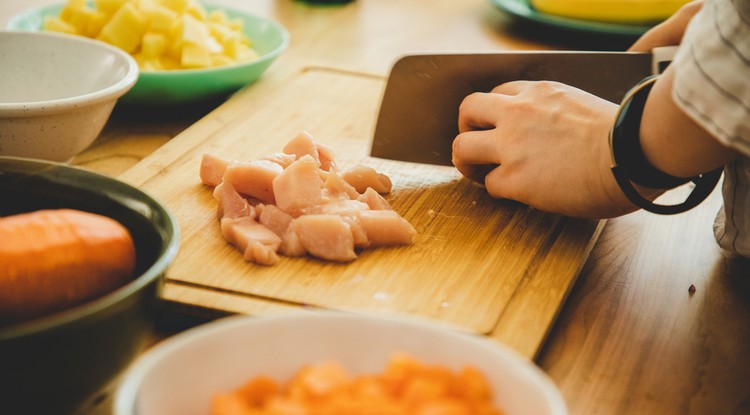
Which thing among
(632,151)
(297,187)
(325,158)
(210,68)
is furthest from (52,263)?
(210,68)

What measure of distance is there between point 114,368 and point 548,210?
0.78 metres

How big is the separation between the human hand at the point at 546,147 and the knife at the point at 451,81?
0.07 meters

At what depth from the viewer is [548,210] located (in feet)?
4.62

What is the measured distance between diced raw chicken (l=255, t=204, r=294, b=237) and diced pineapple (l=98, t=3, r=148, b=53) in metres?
0.74

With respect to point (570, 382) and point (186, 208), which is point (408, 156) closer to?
point (186, 208)

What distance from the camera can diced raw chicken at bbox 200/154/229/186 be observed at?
1522 mm

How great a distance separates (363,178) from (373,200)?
0.08m

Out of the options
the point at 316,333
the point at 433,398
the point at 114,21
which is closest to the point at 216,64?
the point at 114,21

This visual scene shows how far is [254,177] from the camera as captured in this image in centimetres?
142

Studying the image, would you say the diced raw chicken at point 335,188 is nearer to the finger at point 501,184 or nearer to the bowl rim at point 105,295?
the finger at point 501,184

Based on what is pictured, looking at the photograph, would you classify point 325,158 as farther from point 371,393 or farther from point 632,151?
point 371,393

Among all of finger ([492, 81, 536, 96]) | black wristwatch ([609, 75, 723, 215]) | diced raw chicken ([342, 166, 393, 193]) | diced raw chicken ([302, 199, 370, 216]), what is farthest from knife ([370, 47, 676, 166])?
black wristwatch ([609, 75, 723, 215])

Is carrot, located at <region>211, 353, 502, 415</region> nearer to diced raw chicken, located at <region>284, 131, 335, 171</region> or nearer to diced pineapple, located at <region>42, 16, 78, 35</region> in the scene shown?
diced raw chicken, located at <region>284, 131, 335, 171</region>

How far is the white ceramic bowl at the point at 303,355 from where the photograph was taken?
0.80 metres
